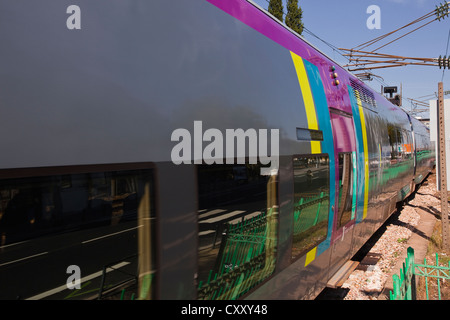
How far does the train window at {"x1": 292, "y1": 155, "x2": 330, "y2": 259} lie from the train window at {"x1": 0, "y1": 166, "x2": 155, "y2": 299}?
189 centimetres

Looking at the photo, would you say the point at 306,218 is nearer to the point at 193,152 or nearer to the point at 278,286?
the point at 278,286

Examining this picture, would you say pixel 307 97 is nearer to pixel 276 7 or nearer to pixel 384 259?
pixel 384 259

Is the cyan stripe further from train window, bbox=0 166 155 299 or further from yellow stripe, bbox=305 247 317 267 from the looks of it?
train window, bbox=0 166 155 299

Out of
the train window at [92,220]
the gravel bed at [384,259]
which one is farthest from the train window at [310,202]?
the gravel bed at [384,259]

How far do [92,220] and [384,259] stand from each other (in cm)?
720

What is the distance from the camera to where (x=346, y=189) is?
16.5 ft

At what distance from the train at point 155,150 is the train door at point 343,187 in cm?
94

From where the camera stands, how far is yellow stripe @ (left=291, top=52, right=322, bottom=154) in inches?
149

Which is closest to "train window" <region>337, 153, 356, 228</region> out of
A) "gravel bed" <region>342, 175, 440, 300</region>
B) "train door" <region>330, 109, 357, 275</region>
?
"train door" <region>330, 109, 357, 275</region>

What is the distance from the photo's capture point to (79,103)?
161 centimetres

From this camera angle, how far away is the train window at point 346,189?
4805mm

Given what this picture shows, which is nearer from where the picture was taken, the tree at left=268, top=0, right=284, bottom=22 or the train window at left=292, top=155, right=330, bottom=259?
the train window at left=292, top=155, right=330, bottom=259

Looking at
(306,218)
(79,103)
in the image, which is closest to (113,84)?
(79,103)

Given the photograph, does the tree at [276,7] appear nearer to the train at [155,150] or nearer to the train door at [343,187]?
the train door at [343,187]
